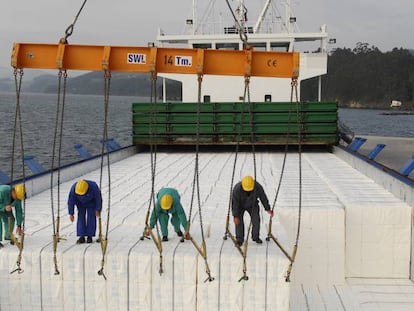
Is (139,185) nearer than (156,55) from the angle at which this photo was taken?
No

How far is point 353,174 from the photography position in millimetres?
13906

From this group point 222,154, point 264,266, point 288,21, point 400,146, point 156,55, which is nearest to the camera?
point 264,266

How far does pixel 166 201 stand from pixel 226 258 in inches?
50.1

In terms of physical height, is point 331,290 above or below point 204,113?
below

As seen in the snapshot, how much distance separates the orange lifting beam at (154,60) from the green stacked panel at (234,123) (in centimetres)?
1254

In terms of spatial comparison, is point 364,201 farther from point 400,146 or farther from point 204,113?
point 400,146

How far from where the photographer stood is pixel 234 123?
20.1 meters

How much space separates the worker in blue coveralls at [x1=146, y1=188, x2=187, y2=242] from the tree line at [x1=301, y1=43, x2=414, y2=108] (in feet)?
442

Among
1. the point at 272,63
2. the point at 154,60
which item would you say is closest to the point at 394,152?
the point at 272,63

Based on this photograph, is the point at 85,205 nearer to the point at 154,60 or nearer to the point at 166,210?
the point at 166,210

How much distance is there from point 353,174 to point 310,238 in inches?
228

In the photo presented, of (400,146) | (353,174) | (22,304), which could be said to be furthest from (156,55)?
(400,146)

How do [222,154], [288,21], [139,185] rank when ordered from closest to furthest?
[139,185] < [222,154] < [288,21]

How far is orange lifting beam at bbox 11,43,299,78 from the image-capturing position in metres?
6.89
